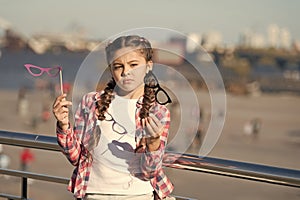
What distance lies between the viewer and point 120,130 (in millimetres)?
1603

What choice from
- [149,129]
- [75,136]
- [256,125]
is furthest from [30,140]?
[256,125]

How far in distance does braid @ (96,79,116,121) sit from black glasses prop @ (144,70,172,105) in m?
0.09

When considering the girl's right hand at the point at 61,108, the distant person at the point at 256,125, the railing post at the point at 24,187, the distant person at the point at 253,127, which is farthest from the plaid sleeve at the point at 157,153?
the distant person at the point at 256,125

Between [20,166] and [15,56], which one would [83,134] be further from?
[15,56]

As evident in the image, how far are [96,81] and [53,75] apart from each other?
0.12m

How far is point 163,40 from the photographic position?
5.49ft

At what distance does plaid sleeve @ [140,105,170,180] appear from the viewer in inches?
60.6

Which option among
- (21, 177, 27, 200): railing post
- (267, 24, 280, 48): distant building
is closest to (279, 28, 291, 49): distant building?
(267, 24, 280, 48): distant building

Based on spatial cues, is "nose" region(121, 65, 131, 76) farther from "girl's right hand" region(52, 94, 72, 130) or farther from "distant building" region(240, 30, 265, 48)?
"distant building" region(240, 30, 265, 48)

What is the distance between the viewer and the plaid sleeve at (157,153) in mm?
1538

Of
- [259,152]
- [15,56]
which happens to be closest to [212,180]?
[259,152]

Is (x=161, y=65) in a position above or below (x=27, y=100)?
below

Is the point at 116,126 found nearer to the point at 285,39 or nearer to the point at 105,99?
the point at 105,99

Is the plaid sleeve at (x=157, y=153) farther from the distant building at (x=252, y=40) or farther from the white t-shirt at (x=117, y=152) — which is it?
the distant building at (x=252, y=40)
